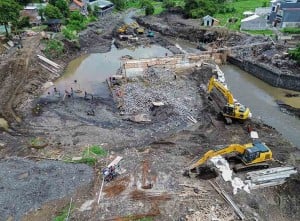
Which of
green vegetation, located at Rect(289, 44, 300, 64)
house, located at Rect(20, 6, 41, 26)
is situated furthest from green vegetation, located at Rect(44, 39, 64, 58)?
green vegetation, located at Rect(289, 44, 300, 64)

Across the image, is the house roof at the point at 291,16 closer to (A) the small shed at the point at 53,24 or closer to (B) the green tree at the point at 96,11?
(A) the small shed at the point at 53,24

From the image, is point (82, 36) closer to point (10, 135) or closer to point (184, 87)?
point (184, 87)

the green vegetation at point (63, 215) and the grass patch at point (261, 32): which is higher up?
the grass patch at point (261, 32)

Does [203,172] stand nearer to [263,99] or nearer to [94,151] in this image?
[94,151]

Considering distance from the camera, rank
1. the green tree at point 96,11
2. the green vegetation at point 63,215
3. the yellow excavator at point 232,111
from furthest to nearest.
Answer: the green tree at point 96,11, the yellow excavator at point 232,111, the green vegetation at point 63,215

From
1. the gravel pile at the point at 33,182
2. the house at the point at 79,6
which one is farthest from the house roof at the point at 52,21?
the gravel pile at the point at 33,182

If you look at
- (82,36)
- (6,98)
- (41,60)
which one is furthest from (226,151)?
(82,36)

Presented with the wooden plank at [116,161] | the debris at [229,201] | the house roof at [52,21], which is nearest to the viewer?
Result: the debris at [229,201]
